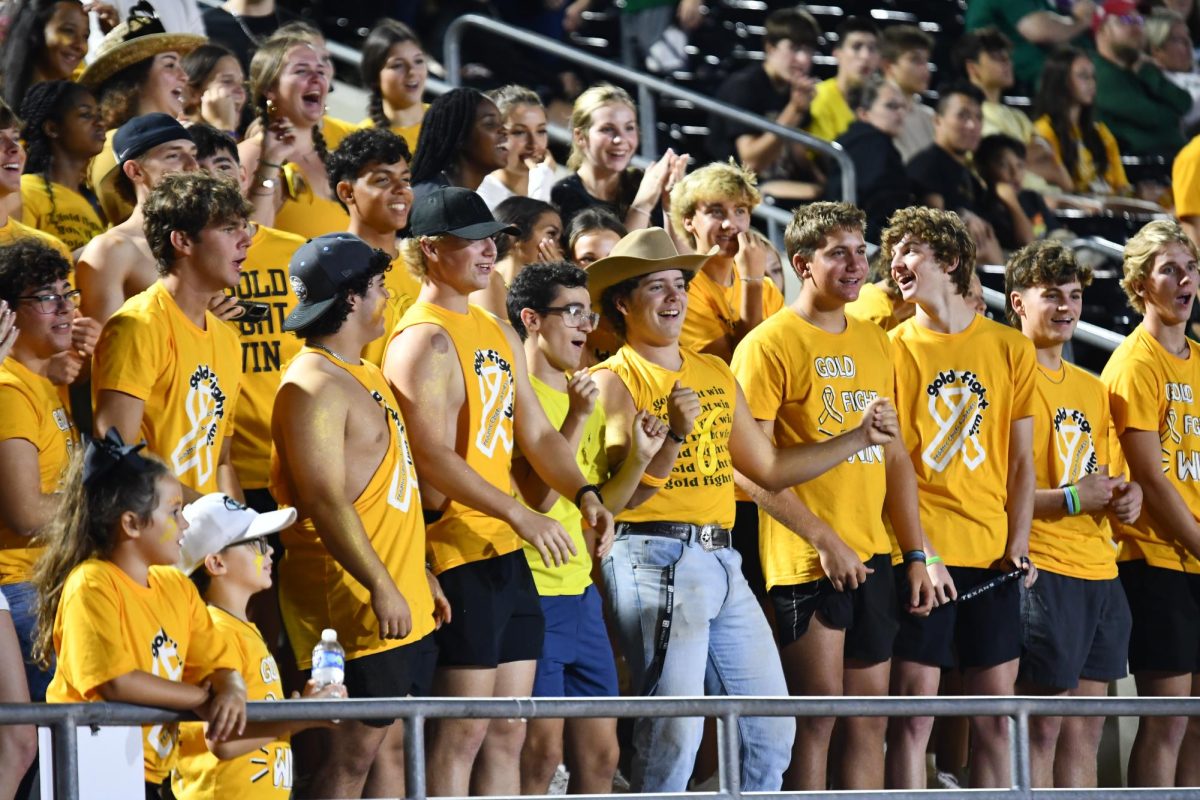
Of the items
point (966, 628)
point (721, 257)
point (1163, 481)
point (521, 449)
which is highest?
point (721, 257)

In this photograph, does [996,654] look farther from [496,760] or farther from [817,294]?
[496,760]

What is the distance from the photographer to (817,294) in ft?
21.9

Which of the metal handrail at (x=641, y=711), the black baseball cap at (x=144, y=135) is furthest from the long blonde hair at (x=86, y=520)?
the black baseball cap at (x=144, y=135)

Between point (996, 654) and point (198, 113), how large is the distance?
3.72 metres

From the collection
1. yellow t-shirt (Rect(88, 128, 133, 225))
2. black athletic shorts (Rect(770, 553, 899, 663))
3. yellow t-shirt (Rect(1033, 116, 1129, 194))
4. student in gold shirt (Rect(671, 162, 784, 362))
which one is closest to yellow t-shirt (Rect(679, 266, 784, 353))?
student in gold shirt (Rect(671, 162, 784, 362))

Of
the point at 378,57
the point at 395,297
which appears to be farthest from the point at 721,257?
the point at 378,57

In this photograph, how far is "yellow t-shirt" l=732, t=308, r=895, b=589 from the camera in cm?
650

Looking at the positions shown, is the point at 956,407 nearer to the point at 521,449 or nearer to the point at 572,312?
the point at 572,312

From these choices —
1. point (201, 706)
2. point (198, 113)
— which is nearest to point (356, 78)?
point (198, 113)

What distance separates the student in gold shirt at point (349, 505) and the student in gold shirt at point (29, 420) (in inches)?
23.7

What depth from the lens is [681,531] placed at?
6.21 m

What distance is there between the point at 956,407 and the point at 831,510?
656mm

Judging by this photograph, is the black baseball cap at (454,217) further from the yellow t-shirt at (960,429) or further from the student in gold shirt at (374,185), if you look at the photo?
the yellow t-shirt at (960,429)

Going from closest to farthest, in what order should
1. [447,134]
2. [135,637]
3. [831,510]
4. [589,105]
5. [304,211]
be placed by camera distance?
[135,637], [831,510], [304,211], [447,134], [589,105]
